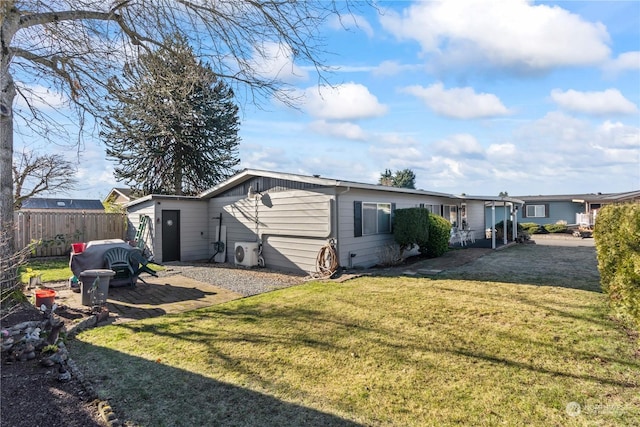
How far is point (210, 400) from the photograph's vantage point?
2854 mm

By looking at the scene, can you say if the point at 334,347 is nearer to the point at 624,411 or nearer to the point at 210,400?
the point at 210,400

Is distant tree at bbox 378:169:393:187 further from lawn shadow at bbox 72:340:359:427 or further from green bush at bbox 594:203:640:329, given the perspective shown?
lawn shadow at bbox 72:340:359:427

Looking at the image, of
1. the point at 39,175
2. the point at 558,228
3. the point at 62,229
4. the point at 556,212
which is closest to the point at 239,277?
the point at 62,229

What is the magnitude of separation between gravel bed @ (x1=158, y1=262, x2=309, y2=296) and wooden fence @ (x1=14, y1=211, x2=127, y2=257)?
14.9 ft

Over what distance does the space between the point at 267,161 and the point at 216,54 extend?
36.2 feet

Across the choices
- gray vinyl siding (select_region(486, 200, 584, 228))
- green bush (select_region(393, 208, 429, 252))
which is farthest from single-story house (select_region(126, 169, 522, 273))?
gray vinyl siding (select_region(486, 200, 584, 228))

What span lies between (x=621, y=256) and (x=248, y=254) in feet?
28.3

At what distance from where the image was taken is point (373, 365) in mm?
3477

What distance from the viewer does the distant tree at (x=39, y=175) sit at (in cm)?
1244

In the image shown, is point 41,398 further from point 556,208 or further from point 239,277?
point 556,208

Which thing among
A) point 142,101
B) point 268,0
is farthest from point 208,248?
point 268,0

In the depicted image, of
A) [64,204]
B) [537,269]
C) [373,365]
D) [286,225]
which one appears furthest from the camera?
[64,204]

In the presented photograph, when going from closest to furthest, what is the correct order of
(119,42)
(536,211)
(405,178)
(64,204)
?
1. (119,42)
2. (536,211)
3. (64,204)
4. (405,178)

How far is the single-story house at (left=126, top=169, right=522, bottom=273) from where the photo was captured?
357 inches
